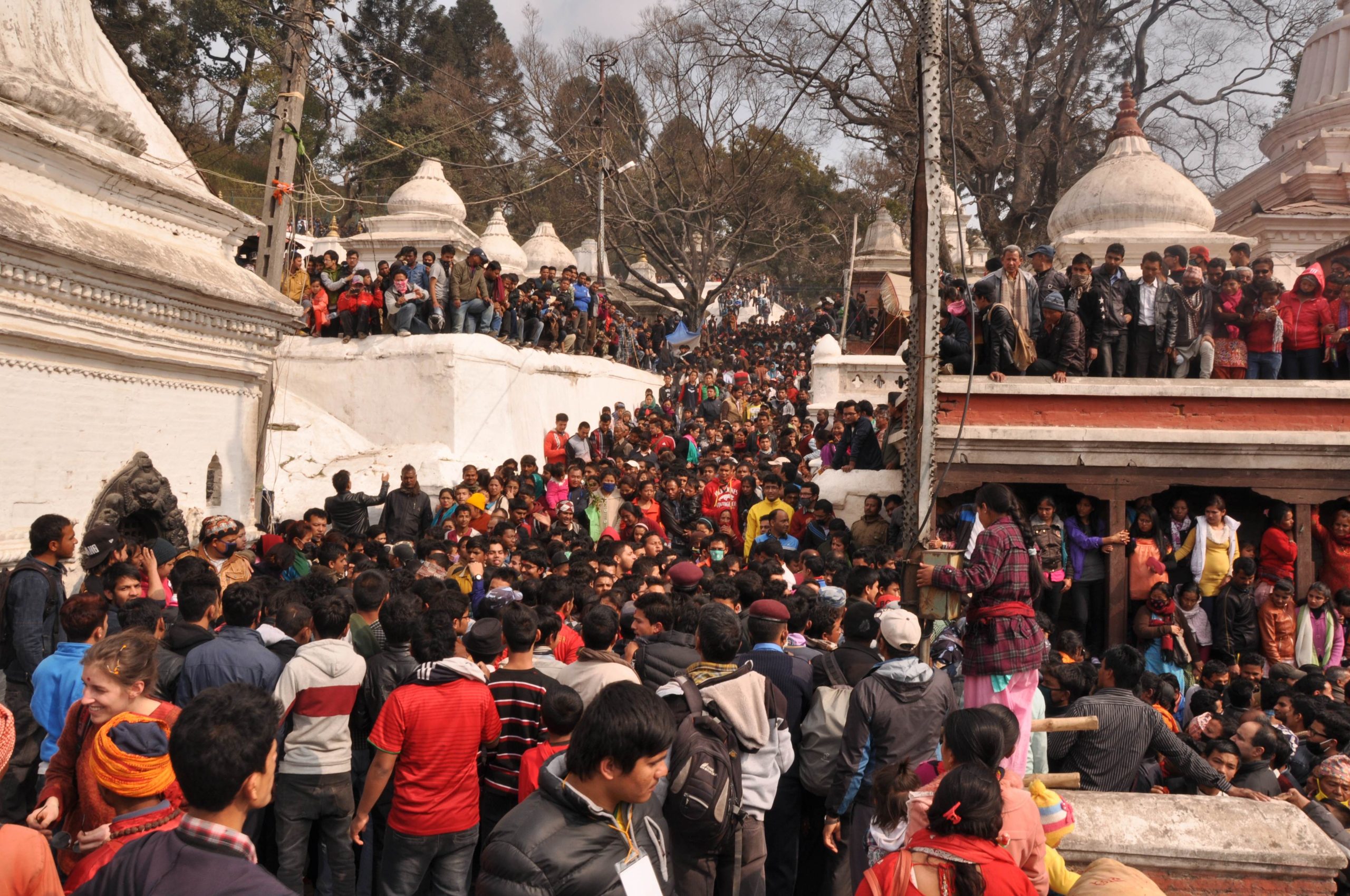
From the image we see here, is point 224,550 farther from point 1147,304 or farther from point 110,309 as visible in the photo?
point 1147,304

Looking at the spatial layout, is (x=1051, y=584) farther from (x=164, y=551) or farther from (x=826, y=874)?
(x=164, y=551)

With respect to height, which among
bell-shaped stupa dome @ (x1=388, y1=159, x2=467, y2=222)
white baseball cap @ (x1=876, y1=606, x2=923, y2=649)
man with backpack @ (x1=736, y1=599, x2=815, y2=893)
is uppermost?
bell-shaped stupa dome @ (x1=388, y1=159, x2=467, y2=222)

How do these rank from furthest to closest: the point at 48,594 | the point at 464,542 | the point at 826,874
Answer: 1. the point at 464,542
2. the point at 48,594
3. the point at 826,874

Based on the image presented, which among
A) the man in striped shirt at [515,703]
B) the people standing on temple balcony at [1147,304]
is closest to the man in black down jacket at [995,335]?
the people standing on temple balcony at [1147,304]

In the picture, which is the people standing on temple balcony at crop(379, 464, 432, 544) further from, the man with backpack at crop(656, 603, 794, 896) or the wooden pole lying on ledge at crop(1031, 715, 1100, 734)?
the wooden pole lying on ledge at crop(1031, 715, 1100, 734)

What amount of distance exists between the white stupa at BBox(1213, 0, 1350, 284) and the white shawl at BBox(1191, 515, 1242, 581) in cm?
694

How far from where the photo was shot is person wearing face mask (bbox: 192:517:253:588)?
770 cm

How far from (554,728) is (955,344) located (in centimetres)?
684

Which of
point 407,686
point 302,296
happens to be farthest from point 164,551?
point 302,296

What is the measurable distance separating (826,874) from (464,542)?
14.4ft

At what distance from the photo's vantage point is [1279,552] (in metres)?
9.51

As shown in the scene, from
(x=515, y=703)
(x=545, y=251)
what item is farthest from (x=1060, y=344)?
(x=545, y=251)

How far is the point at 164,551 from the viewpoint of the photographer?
8086 millimetres

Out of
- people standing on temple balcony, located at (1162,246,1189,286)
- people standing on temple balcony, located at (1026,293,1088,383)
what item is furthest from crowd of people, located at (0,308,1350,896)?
people standing on temple balcony, located at (1162,246,1189,286)
